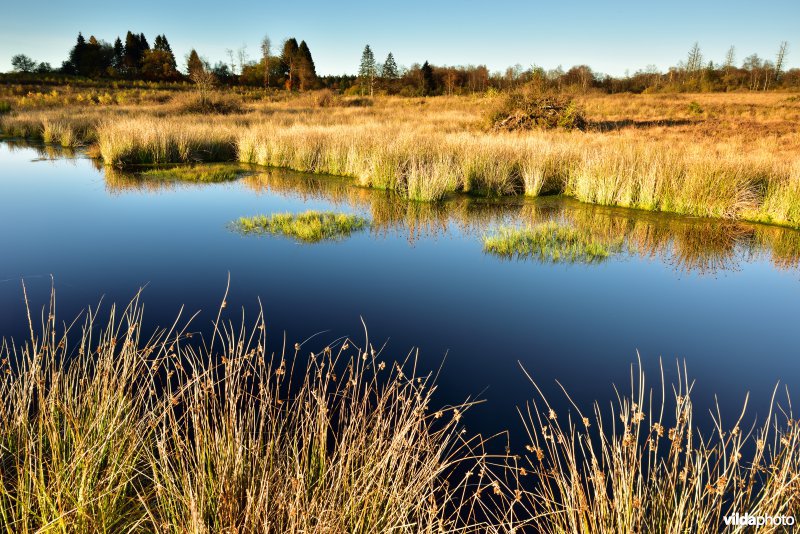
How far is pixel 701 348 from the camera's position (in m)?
4.21

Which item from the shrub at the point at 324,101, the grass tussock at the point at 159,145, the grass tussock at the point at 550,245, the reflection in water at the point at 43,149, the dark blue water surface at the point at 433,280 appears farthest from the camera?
the shrub at the point at 324,101

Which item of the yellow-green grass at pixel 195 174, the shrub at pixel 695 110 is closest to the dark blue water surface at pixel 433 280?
the yellow-green grass at pixel 195 174

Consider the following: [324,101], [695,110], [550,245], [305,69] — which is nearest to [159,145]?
[550,245]

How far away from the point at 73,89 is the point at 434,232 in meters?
37.7

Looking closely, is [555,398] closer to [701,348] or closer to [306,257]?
[701,348]

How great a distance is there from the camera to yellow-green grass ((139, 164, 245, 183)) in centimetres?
1124

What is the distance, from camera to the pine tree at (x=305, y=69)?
156 feet

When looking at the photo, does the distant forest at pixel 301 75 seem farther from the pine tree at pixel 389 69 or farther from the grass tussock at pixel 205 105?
the grass tussock at pixel 205 105

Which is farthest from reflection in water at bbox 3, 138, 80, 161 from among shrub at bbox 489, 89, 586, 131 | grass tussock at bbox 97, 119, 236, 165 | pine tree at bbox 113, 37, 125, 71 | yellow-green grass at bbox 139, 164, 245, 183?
pine tree at bbox 113, 37, 125, 71

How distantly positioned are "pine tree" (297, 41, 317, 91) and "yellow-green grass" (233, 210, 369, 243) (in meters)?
41.8

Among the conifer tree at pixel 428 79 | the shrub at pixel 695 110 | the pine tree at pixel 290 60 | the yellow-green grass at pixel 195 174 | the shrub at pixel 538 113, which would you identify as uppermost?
the pine tree at pixel 290 60

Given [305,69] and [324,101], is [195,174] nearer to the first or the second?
[324,101]

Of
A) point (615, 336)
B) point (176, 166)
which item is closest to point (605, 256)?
point (615, 336)

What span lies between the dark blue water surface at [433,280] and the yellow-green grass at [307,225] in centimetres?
26
